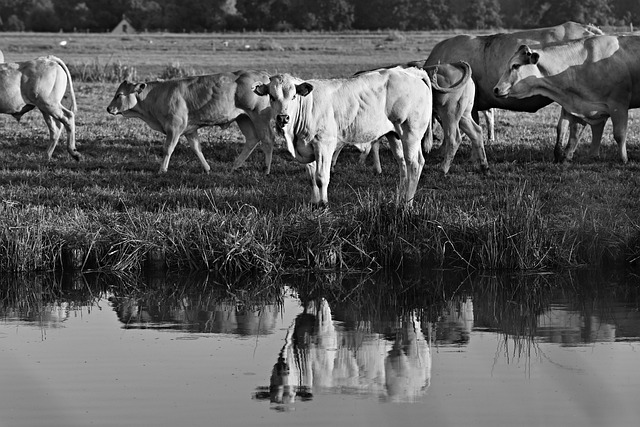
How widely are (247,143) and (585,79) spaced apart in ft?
15.2

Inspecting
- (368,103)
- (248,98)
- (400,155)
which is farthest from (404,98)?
(248,98)

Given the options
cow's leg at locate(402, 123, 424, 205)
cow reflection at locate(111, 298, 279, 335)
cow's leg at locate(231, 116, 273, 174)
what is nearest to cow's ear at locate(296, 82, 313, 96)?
cow's leg at locate(402, 123, 424, 205)

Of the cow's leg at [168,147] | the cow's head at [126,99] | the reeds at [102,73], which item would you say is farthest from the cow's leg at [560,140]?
the reeds at [102,73]

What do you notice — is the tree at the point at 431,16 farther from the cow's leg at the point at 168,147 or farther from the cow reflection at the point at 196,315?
the cow reflection at the point at 196,315

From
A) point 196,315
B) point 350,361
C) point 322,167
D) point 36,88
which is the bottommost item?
point 350,361

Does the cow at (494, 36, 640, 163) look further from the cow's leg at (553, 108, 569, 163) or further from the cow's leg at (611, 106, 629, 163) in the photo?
the cow's leg at (553, 108, 569, 163)

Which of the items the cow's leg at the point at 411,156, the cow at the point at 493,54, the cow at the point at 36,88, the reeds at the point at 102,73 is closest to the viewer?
the cow's leg at the point at 411,156

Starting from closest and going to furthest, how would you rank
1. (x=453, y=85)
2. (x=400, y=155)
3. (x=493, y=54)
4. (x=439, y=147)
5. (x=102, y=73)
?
(x=400, y=155) → (x=453, y=85) → (x=439, y=147) → (x=493, y=54) → (x=102, y=73)

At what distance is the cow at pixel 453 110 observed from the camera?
52.6ft

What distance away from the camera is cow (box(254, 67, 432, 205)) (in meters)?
13.5

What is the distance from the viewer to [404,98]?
14.2 metres

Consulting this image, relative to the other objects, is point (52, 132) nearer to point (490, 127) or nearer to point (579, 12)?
point (490, 127)

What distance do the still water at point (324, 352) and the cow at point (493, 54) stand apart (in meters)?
6.70

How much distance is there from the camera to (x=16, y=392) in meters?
8.60
